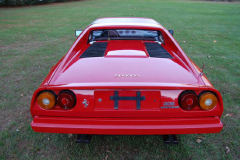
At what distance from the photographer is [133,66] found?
2080 mm

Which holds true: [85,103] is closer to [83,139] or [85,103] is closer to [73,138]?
[83,139]

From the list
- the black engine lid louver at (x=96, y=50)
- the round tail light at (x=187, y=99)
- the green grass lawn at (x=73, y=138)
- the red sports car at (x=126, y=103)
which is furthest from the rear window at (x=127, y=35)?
the green grass lawn at (x=73, y=138)

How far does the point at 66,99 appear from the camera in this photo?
1853mm

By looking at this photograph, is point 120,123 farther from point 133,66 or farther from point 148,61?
point 148,61

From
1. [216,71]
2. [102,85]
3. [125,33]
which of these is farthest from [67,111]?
[216,71]

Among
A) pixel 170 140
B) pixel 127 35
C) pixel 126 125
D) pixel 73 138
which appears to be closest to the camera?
pixel 126 125

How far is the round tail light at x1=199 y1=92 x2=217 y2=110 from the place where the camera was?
187 centimetres

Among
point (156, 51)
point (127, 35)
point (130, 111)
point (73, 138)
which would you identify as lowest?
point (73, 138)

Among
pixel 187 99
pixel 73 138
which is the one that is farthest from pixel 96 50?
pixel 187 99

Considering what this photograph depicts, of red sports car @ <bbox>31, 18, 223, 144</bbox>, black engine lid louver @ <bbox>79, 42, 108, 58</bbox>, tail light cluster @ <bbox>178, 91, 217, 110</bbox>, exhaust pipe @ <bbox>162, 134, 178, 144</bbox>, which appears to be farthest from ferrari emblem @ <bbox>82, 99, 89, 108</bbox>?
exhaust pipe @ <bbox>162, 134, 178, 144</bbox>

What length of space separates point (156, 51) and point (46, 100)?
151cm

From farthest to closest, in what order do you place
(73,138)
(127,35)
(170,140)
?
(127,35), (73,138), (170,140)

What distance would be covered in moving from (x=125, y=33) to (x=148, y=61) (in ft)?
3.72

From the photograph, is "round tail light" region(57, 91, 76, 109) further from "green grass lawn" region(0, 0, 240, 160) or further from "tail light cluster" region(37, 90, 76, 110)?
"green grass lawn" region(0, 0, 240, 160)
